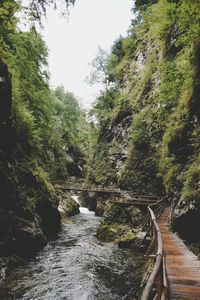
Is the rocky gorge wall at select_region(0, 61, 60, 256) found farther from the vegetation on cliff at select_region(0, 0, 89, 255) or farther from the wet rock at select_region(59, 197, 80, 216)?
the wet rock at select_region(59, 197, 80, 216)

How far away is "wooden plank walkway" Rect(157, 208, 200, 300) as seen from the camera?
5926 mm

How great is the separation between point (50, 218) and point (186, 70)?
446 inches

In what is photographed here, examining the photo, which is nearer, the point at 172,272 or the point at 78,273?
the point at 172,272

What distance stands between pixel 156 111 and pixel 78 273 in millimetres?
18180

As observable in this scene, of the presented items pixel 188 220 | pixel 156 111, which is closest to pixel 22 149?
pixel 188 220

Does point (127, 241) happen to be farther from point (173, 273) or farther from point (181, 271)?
point (173, 273)

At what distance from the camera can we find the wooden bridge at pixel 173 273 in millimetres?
4835

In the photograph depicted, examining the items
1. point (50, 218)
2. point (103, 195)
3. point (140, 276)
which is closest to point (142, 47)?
point (103, 195)

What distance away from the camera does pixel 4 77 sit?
44.4 ft

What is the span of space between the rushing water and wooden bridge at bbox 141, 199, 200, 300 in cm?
165

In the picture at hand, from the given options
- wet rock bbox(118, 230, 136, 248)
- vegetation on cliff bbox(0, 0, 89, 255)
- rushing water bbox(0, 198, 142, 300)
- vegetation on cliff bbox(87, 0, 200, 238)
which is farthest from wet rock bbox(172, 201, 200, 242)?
vegetation on cliff bbox(0, 0, 89, 255)

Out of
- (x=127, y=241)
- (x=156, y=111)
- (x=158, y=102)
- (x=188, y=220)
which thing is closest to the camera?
(x=188, y=220)

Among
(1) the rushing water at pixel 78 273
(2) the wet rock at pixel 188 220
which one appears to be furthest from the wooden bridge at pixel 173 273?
(1) the rushing water at pixel 78 273

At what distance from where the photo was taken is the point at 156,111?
85.7ft
